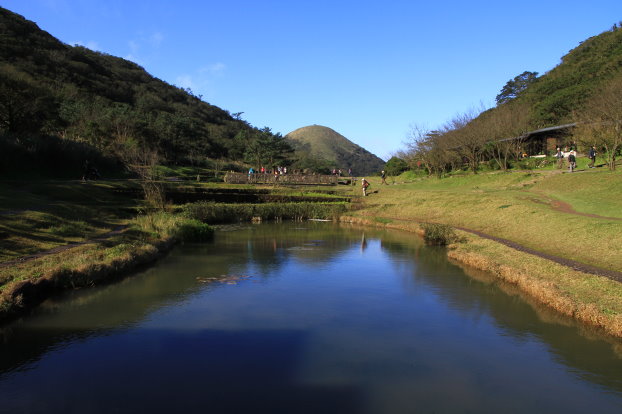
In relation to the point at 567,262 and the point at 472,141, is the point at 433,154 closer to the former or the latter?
the point at 472,141

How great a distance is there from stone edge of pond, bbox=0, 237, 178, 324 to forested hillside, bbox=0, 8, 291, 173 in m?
22.4

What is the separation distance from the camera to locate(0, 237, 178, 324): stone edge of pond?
10352 millimetres

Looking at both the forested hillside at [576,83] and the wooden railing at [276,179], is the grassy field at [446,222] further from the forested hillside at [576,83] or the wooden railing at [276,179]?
the forested hillside at [576,83]

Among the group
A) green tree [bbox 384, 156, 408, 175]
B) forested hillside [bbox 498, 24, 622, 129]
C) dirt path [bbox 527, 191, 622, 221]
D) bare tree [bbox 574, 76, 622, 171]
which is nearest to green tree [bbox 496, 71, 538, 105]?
forested hillside [bbox 498, 24, 622, 129]

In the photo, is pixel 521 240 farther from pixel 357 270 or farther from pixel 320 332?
pixel 320 332

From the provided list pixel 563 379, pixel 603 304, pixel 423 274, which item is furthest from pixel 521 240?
pixel 563 379

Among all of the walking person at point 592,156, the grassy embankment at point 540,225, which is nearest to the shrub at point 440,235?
the grassy embankment at point 540,225

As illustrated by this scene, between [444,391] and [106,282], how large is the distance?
11345 millimetres

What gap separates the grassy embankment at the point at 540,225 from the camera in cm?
1141

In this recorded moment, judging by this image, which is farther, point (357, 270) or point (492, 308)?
point (357, 270)

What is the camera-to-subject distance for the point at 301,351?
9.23 meters

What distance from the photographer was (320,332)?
34.1 feet

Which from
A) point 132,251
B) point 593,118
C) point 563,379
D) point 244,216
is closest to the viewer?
point 563,379

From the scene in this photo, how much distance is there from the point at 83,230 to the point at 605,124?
130ft
